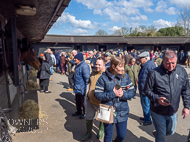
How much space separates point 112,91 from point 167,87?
0.88 m

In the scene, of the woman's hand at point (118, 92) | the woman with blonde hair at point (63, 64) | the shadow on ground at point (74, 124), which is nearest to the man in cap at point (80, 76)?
the shadow on ground at point (74, 124)

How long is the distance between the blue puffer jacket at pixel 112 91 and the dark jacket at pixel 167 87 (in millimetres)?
377

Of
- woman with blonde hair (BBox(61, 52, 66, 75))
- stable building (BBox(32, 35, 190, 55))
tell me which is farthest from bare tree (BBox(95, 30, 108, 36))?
woman with blonde hair (BBox(61, 52, 66, 75))

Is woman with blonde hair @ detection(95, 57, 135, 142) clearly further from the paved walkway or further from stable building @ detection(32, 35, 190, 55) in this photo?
stable building @ detection(32, 35, 190, 55)

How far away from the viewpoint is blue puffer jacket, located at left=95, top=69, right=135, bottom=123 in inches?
102

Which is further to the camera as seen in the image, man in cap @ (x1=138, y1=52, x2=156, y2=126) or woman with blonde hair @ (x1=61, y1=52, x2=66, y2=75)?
woman with blonde hair @ (x1=61, y1=52, x2=66, y2=75)

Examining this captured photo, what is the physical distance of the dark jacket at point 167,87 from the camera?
2.54 m

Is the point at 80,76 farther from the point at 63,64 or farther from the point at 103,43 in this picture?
the point at 103,43

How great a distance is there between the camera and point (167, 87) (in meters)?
2.54

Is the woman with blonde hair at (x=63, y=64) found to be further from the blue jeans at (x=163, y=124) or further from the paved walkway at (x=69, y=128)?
the blue jeans at (x=163, y=124)

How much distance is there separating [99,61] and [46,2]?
5.30ft

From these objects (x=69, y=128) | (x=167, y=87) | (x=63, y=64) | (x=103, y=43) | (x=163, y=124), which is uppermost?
(x=103, y=43)

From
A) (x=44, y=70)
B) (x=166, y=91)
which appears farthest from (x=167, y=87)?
(x=44, y=70)

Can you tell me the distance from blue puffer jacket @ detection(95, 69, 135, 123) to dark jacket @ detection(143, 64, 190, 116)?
377 mm
